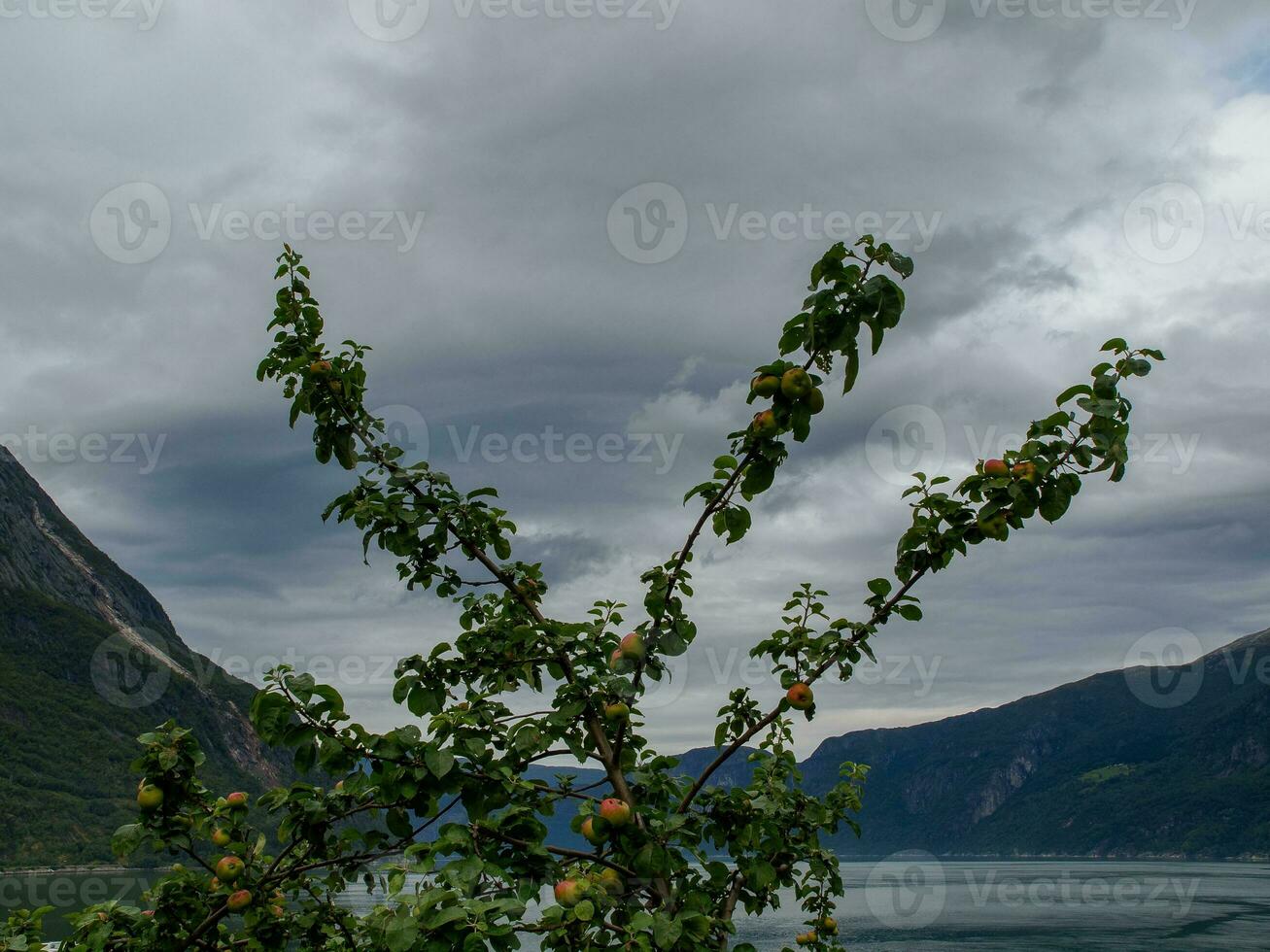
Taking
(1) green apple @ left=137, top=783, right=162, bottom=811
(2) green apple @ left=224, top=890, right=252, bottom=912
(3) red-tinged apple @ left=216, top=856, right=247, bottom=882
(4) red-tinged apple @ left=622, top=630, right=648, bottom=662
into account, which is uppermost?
(4) red-tinged apple @ left=622, top=630, right=648, bottom=662

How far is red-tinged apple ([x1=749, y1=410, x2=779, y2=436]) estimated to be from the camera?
3682 millimetres

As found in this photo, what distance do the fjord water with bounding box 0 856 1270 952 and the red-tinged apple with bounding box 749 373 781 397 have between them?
190ft

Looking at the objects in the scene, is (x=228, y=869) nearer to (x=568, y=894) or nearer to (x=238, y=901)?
(x=238, y=901)

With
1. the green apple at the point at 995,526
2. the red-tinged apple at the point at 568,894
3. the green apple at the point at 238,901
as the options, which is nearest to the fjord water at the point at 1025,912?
the green apple at the point at 238,901

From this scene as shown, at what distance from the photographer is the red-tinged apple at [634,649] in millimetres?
3961

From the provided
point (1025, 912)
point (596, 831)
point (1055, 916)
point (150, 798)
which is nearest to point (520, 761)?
point (596, 831)

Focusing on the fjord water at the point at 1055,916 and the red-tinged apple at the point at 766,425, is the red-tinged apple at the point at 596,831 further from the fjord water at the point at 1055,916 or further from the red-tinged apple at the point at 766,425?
the fjord water at the point at 1055,916

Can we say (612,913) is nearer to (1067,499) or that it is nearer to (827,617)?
(827,617)

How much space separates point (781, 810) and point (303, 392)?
311 centimetres

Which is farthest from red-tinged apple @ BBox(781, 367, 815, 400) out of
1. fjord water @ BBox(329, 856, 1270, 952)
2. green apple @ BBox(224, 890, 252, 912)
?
fjord water @ BBox(329, 856, 1270, 952)

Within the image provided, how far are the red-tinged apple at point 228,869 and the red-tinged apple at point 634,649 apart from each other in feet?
6.91

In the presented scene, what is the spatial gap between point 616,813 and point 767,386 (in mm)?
1713

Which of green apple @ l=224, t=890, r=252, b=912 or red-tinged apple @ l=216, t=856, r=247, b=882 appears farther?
red-tinged apple @ l=216, t=856, r=247, b=882

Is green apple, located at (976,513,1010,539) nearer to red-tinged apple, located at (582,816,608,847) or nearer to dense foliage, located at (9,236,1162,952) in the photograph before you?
dense foliage, located at (9,236,1162,952)
